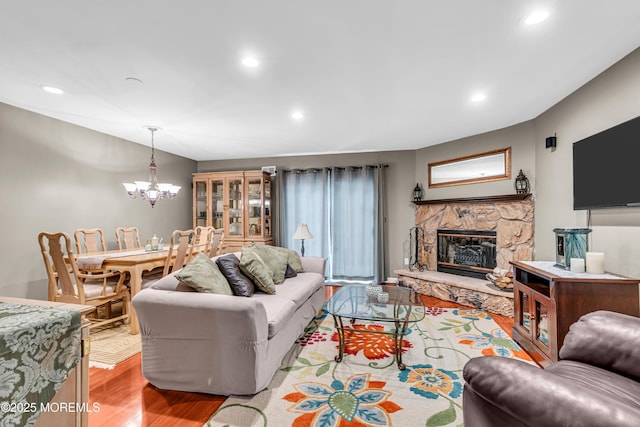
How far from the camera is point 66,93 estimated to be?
2.74 m

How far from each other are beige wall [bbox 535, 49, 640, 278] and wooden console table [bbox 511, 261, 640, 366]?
0.26 m

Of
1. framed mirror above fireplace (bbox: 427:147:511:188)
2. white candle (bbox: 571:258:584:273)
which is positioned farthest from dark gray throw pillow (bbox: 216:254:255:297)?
framed mirror above fireplace (bbox: 427:147:511:188)

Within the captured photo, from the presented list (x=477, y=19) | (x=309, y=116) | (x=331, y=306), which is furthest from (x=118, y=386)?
(x=477, y=19)

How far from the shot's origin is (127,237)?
4.15m

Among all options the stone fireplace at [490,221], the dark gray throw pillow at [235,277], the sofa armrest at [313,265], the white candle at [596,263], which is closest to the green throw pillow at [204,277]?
the dark gray throw pillow at [235,277]

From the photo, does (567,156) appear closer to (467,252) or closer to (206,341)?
(467,252)

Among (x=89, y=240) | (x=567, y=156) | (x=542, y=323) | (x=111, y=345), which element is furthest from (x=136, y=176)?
(x=567, y=156)

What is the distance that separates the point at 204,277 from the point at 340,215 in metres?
3.33

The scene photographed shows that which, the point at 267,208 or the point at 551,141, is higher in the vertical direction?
the point at 551,141

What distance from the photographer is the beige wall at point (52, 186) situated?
10.1 feet

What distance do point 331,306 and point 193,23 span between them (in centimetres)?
234

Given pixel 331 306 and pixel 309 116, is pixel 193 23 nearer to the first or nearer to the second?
pixel 309 116

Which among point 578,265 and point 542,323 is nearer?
point 578,265

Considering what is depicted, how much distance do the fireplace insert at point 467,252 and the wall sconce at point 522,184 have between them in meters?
0.67
